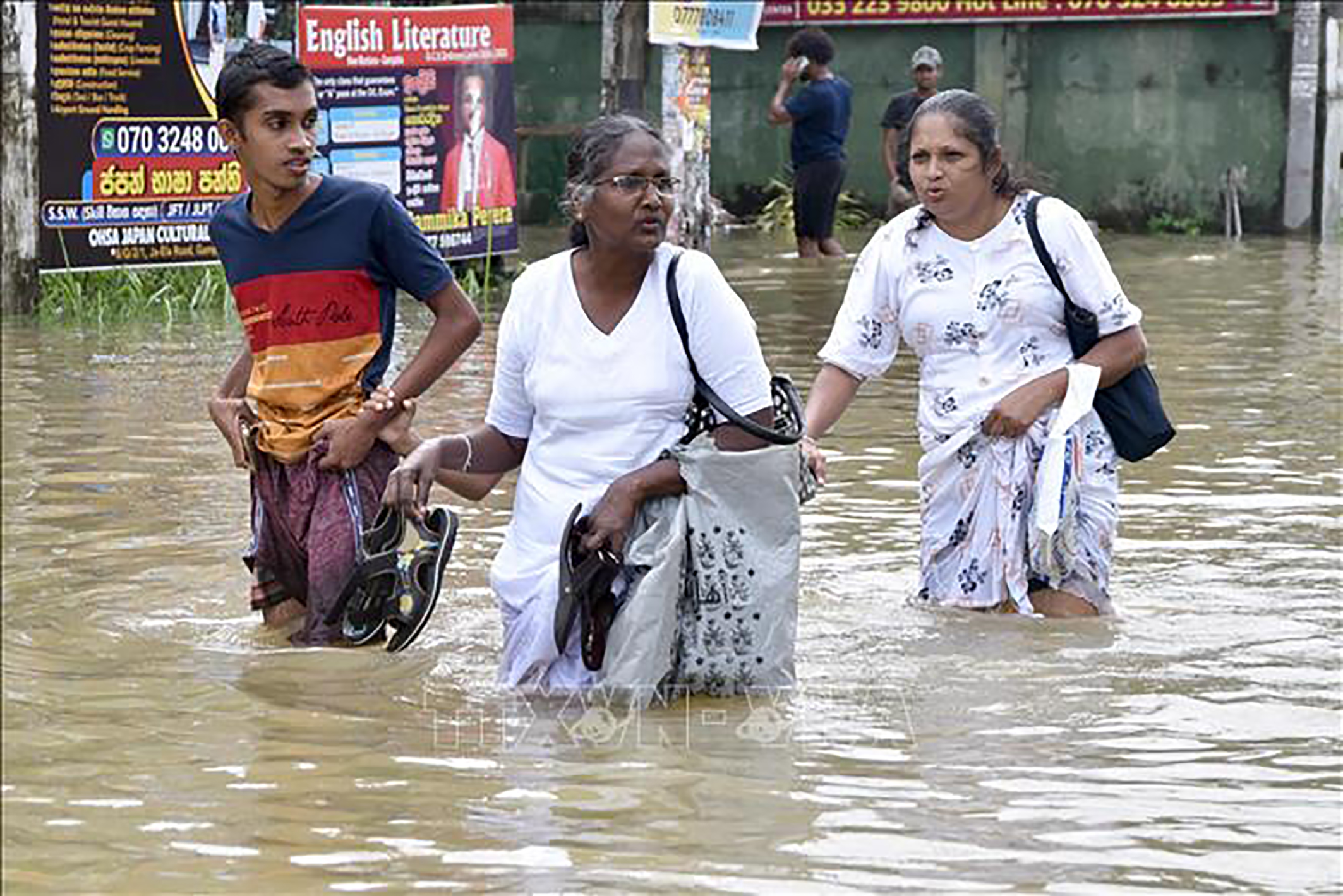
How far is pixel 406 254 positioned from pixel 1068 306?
167 cm

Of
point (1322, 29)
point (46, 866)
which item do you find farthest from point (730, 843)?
point (1322, 29)

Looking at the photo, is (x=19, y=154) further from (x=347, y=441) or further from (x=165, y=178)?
(x=347, y=441)

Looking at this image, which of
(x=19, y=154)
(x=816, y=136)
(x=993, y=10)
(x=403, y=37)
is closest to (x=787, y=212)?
(x=993, y=10)

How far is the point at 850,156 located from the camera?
76.1 ft

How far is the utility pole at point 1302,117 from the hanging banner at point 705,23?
5040 mm

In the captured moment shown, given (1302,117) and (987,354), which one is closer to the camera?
(987,354)

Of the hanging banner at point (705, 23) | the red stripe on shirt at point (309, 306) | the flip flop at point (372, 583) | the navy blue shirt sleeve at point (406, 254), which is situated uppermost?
the hanging banner at point (705, 23)

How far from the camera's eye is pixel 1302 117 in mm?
20859

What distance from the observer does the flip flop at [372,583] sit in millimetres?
5844

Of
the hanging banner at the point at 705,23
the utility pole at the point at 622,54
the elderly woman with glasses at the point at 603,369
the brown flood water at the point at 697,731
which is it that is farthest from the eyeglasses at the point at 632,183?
the utility pole at the point at 622,54

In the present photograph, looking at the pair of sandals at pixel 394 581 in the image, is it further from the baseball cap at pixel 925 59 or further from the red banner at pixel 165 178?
the baseball cap at pixel 925 59

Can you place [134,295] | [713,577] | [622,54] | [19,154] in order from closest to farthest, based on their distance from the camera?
1. [713,577]
2. [19,154]
3. [134,295]
4. [622,54]

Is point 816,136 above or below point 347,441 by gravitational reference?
above

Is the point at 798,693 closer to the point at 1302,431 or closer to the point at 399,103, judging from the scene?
the point at 1302,431
